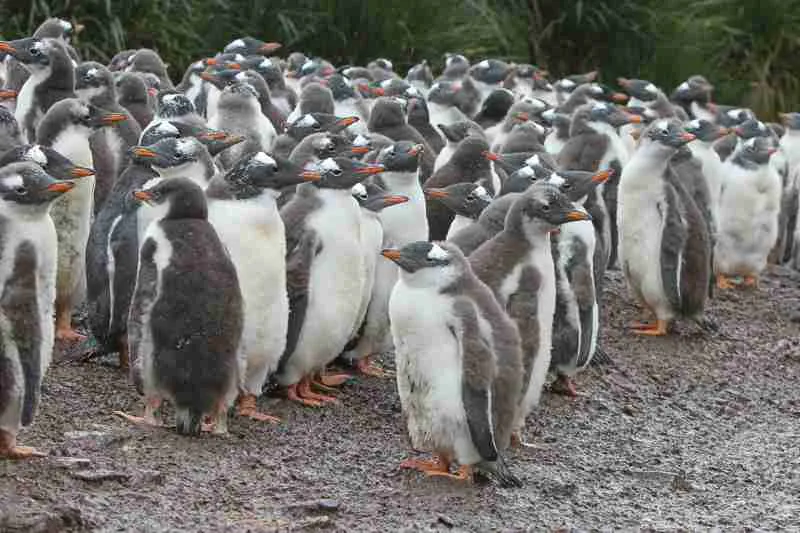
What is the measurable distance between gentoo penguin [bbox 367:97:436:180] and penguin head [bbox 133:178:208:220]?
3.35 meters

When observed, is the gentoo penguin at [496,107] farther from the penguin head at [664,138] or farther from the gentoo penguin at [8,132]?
the gentoo penguin at [8,132]

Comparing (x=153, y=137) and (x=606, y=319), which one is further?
(x=606, y=319)

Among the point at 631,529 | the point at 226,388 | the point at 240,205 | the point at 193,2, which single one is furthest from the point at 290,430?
the point at 193,2

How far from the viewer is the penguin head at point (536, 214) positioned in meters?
7.08

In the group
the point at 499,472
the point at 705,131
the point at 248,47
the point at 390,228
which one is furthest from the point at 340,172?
the point at 248,47

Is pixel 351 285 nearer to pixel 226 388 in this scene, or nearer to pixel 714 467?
pixel 226 388

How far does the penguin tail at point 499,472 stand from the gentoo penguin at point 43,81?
396cm

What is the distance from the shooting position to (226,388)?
6586 mm

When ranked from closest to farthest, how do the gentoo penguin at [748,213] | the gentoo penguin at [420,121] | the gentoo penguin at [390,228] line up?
the gentoo penguin at [390,228], the gentoo penguin at [420,121], the gentoo penguin at [748,213]

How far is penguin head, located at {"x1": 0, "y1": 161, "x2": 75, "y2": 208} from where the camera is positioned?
20.0 ft

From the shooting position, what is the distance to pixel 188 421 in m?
6.59

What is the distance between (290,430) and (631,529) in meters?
1.64

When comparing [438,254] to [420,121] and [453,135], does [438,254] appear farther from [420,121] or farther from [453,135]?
[420,121]

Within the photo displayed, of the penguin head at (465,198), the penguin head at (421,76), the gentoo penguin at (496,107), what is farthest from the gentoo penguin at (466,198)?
the penguin head at (421,76)
